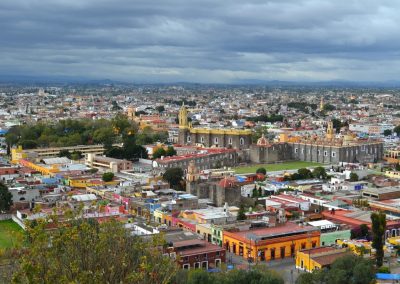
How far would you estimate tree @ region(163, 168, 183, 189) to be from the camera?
30.4 metres

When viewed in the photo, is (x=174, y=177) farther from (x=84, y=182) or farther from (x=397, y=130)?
(x=397, y=130)

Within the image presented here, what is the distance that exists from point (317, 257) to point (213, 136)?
32682mm

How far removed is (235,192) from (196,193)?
2.06 m

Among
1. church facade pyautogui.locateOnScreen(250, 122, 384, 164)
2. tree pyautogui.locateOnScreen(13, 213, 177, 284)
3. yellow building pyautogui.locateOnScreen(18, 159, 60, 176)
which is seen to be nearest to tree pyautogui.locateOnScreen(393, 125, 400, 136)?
church facade pyautogui.locateOnScreen(250, 122, 384, 164)

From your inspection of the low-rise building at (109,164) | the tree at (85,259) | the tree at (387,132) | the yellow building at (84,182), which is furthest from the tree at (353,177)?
the tree at (387,132)

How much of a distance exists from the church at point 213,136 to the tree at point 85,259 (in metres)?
Answer: 40.3

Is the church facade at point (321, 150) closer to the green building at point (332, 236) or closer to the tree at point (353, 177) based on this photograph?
the tree at point (353, 177)

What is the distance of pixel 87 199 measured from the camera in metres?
25.4

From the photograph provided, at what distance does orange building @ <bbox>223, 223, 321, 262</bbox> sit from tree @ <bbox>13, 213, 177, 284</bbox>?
1130cm

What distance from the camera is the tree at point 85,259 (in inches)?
266

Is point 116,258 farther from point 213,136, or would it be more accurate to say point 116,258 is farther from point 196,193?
point 213,136

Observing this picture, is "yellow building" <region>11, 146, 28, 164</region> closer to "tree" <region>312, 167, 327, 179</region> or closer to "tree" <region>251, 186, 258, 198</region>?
"tree" <region>251, 186, 258, 198</region>

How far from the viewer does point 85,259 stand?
730cm

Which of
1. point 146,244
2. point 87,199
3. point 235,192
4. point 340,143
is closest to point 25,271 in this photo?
point 146,244
